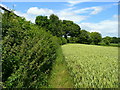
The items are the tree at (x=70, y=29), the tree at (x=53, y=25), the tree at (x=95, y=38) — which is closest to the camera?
the tree at (x=53, y=25)

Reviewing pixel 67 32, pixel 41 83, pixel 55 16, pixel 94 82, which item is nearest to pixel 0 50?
pixel 41 83

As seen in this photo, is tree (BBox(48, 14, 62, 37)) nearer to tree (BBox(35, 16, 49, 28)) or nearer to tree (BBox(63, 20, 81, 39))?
tree (BBox(35, 16, 49, 28))

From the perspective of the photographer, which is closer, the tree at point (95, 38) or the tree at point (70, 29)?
the tree at point (70, 29)

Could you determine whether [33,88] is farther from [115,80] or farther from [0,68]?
[115,80]

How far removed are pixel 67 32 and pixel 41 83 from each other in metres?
40.0

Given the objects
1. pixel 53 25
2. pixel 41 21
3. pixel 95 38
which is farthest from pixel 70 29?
pixel 41 21

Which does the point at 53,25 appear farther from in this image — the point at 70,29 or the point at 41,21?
the point at 70,29

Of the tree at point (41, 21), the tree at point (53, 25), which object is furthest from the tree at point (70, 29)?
the tree at point (41, 21)

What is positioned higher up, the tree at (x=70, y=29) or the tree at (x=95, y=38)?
the tree at (x=70, y=29)

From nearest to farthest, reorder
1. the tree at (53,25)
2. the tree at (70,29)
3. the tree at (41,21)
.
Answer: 1. the tree at (41,21)
2. the tree at (53,25)
3. the tree at (70,29)

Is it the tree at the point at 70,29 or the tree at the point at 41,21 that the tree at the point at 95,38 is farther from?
the tree at the point at 41,21

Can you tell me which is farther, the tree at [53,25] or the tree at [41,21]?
the tree at [53,25]

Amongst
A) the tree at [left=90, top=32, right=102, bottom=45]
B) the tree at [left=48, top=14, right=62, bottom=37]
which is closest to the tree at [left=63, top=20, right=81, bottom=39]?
the tree at [left=90, top=32, right=102, bottom=45]

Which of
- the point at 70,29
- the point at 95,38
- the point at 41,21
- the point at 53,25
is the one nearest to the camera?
the point at 41,21
